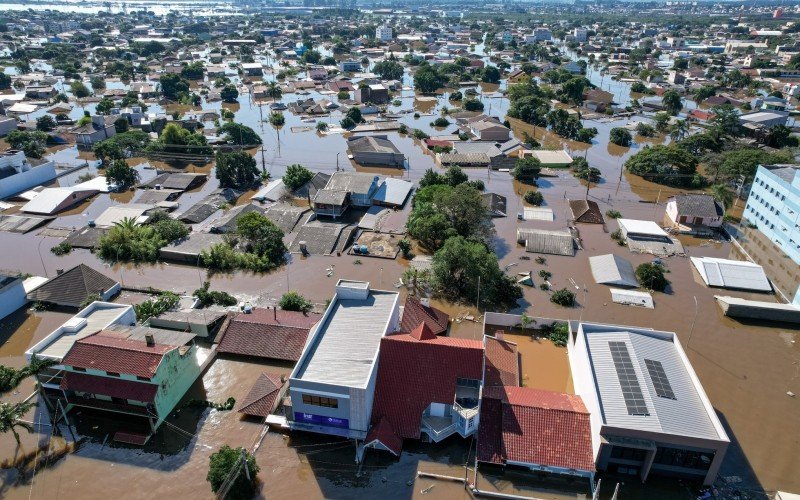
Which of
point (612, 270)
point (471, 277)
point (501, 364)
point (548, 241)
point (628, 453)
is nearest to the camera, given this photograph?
point (628, 453)

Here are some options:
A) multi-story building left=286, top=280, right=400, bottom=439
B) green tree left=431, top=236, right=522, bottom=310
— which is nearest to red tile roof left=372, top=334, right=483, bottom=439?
multi-story building left=286, top=280, right=400, bottom=439

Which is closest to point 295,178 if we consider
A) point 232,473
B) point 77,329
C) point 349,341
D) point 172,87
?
point 77,329

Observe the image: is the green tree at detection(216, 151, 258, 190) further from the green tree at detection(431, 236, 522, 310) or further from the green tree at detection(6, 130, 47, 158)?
the green tree at detection(431, 236, 522, 310)

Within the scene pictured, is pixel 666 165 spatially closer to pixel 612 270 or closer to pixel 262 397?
pixel 612 270

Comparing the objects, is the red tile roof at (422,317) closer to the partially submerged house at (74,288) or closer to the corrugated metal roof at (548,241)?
the corrugated metal roof at (548,241)

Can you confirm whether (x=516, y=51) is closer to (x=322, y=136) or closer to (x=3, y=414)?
(x=322, y=136)

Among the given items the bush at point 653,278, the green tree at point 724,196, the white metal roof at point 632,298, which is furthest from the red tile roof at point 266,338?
the green tree at point 724,196
